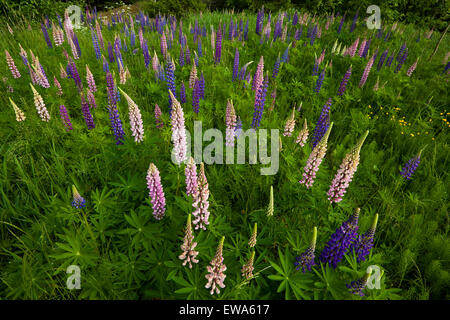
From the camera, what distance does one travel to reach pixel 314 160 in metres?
2.13

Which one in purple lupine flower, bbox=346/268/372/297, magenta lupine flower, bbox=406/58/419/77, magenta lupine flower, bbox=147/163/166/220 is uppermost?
magenta lupine flower, bbox=406/58/419/77

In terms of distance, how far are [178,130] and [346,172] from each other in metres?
→ 1.53

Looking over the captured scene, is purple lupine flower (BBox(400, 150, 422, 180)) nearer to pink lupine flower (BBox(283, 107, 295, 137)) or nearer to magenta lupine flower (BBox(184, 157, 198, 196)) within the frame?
pink lupine flower (BBox(283, 107, 295, 137))

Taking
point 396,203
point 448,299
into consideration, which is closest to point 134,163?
point 396,203

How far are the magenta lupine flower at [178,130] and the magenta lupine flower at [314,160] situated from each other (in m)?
1.19

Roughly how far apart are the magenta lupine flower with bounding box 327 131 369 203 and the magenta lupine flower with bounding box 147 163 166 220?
1.51 metres

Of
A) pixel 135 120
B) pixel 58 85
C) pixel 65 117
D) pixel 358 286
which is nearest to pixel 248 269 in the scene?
pixel 358 286

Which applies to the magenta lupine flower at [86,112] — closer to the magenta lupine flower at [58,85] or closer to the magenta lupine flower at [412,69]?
the magenta lupine flower at [58,85]

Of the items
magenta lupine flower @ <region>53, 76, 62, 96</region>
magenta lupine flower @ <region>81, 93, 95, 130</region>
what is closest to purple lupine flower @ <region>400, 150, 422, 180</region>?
magenta lupine flower @ <region>81, 93, 95, 130</region>

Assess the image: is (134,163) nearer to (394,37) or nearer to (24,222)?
(24,222)

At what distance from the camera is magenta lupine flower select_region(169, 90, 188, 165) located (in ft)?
7.06

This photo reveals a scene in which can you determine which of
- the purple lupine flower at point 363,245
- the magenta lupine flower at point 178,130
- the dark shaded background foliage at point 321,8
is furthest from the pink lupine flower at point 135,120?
the dark shaded background foliage at point 321,8

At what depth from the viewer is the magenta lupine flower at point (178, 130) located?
215cm

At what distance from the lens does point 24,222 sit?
2.31 metres
